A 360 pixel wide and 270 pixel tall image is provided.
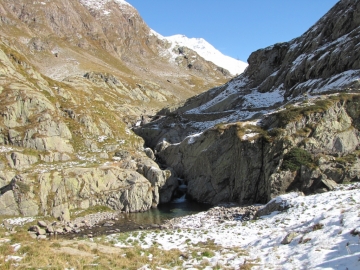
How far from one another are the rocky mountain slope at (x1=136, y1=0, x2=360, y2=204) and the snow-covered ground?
1277cm

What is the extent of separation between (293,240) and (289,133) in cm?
2832

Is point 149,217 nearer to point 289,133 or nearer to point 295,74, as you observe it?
point 289,133

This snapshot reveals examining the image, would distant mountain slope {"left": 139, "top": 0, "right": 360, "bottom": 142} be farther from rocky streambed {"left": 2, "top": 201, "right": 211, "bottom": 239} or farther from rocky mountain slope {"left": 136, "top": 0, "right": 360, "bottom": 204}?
rocky streambed {"left": 2, "top": 201, "right": 211, "bottom": 239}

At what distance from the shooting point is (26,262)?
1491 cm

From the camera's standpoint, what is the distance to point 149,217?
1727 inches

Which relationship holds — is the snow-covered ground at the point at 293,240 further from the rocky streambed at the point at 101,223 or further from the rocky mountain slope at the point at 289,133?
the rocky mountain slope at the point at 289,133

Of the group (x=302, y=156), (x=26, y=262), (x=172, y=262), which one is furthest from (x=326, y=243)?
(x=302, y=156)

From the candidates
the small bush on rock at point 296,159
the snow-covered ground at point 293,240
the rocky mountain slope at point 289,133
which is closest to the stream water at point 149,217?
the rocky mountain slope at point 289,133

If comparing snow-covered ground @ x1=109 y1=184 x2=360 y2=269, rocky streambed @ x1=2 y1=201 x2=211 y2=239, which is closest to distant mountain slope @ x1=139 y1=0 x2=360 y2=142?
snow-covered ground @ x1=109 y1=184 x2=360 y2=269

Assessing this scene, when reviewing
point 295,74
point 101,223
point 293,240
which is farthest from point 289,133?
point 295,74

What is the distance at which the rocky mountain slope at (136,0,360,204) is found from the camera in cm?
4166

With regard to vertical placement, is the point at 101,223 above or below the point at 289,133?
below

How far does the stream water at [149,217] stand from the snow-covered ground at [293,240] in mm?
12110

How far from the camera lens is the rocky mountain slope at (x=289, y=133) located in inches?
1640
